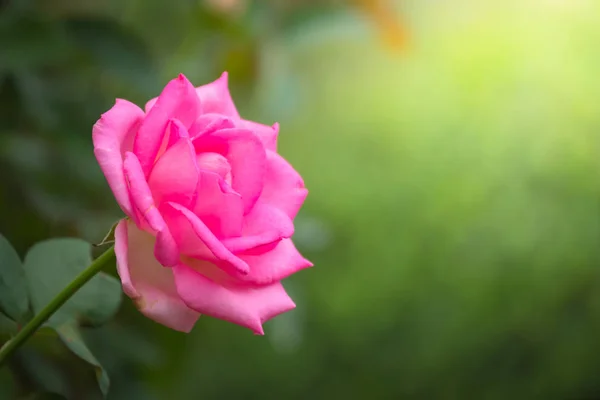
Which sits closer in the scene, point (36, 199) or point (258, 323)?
point (258, 323)

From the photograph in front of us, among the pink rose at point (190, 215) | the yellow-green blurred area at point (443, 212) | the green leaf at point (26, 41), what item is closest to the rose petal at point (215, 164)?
the pink rose at point (190, 215)

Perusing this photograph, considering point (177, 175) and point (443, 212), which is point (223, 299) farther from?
point (443, 212)

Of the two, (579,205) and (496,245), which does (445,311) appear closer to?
(496,245)

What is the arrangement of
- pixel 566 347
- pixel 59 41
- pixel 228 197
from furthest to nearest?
pixel 566 347 → pixel 59 41 → pixel 228 197

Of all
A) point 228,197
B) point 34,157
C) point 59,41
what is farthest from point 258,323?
point 34,157

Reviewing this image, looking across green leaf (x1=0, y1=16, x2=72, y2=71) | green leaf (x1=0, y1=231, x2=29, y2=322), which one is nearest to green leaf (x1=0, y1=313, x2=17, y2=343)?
green leaf (x1=0, y1=231, x2=29, y2=322)

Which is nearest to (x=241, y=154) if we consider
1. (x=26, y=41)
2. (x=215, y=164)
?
(x=215, y=164)
